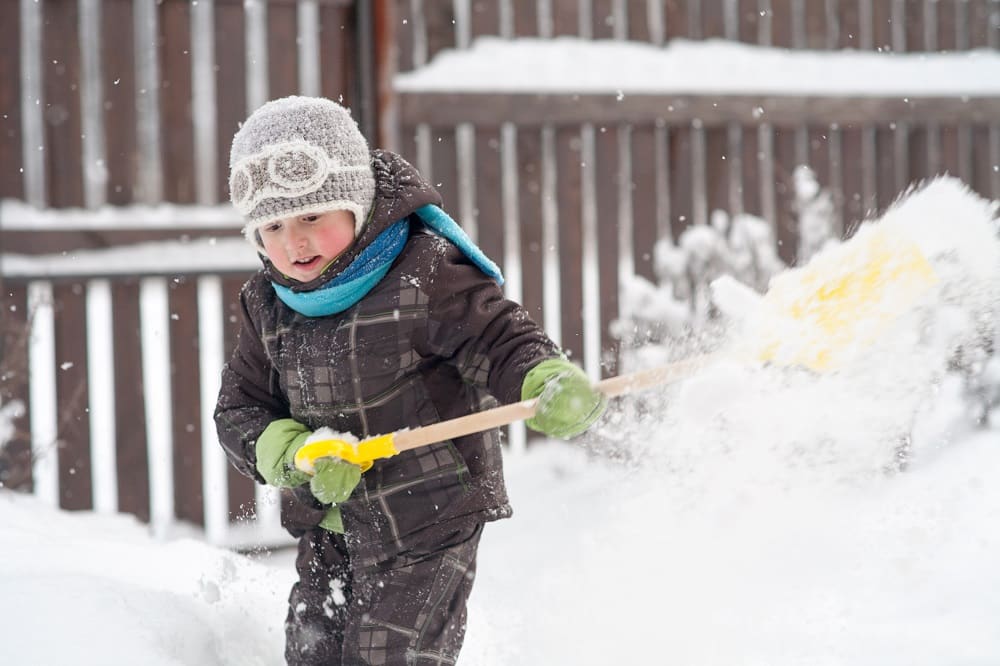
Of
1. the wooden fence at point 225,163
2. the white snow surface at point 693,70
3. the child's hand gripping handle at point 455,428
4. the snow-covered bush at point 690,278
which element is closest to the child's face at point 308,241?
the child's hand gripping handle at point 455,428

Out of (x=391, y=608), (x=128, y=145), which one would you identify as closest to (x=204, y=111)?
(x=128, y=145)

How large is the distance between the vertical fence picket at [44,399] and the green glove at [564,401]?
8.08 feet

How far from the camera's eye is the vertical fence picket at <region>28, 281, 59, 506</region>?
3.74 m

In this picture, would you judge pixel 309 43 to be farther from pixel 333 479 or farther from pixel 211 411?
pixel 333 479

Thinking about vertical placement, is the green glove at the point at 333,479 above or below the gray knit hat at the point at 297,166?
below

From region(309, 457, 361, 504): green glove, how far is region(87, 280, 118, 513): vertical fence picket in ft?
7.12

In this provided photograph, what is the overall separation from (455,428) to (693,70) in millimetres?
2957

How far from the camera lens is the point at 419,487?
6.91ft

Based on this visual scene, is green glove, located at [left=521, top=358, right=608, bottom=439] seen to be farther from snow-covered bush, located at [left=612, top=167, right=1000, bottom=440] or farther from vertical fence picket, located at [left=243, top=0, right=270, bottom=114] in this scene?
vertical fence picket, located at [left=243, top=0, right=270, bottom=114]

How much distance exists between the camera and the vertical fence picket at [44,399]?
3.74 meters

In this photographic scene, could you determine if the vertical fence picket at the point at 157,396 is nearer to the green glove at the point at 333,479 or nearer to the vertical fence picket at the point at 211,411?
the vertical fence picket at the point at 211,411

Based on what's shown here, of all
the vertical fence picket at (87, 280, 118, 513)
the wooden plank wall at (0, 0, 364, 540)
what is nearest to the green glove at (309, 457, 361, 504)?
the wooden plank wall at (0, 0, 364, 540)

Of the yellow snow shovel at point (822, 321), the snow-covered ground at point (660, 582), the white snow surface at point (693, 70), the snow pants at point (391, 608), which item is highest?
the white snow surface at point (693, 70)

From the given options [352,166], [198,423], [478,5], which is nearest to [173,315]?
[198,423]
